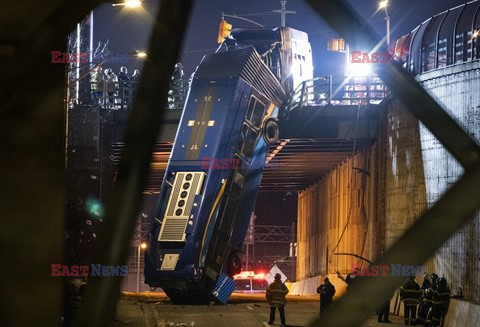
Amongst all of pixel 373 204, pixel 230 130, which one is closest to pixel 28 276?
pixel 230 130

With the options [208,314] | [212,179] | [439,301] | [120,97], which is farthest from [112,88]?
[439,301]

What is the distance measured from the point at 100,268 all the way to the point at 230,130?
2371 cm

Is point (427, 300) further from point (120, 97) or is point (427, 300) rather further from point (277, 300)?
point (120, 97)

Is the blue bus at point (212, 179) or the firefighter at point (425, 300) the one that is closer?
the firefighter at point (425, 300)

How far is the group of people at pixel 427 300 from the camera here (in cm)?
2164

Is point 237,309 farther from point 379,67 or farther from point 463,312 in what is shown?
point 379,67

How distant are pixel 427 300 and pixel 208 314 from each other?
6358 mm

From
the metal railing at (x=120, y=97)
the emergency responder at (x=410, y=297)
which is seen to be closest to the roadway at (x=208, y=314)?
the emergency responder at (x=410, y=297)

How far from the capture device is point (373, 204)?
105 feet

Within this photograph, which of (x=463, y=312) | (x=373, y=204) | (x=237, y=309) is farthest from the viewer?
(x=373, y=204)

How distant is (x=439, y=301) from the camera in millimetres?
21641

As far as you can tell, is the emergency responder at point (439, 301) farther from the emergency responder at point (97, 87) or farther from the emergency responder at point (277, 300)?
the emergency responder at point (97, 87)

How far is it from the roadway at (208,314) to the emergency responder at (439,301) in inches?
79.2

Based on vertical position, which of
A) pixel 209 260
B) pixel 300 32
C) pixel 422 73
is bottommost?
pixel 209 260
